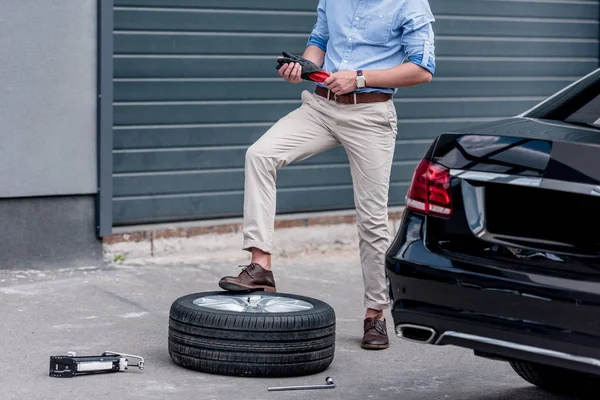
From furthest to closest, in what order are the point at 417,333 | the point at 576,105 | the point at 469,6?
the point at 469,6
the point at 576,105
the point at 417,333

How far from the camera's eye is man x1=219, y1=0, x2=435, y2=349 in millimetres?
5707

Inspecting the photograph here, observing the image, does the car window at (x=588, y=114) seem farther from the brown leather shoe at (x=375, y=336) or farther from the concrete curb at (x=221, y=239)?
the concrete curb at (x=221, y=239)

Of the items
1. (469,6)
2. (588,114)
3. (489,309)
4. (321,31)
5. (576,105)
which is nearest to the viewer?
(489,309)

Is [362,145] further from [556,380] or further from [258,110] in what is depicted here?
[258,110]

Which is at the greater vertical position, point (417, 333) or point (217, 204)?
point (417, 333)

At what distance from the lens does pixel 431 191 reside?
450 centimetres

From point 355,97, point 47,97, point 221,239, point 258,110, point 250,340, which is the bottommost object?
point 221,239

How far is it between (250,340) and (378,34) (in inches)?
68.4

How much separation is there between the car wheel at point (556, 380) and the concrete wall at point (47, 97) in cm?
352

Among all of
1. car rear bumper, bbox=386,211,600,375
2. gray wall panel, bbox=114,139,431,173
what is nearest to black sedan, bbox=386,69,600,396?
car rear bumper, bbox=386,211,600,375

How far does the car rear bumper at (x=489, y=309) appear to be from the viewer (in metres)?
3.97

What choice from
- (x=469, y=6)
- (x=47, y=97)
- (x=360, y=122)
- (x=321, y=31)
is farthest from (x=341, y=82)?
(x=469, y=6)

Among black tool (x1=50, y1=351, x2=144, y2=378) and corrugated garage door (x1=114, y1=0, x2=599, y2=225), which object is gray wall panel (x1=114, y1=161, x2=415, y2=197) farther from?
black tool (x1=50, y1=351, x2=144, y2=378)

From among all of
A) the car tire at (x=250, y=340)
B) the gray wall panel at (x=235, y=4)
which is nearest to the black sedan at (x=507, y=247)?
the car tire at (x=250, y=340)
